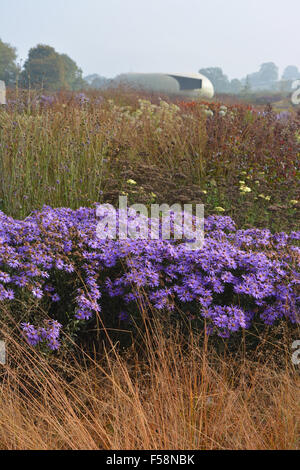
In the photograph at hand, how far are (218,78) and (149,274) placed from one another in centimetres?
14037

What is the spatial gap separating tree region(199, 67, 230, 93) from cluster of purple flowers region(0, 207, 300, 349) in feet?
447

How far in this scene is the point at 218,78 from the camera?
135 m

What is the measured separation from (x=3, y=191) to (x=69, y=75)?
176 ft

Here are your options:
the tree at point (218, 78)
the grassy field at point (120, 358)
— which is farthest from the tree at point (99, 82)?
the tree at point (218, 78)

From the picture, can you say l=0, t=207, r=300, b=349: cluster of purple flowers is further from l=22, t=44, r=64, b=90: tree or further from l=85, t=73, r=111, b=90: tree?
l=22, t=44, r=64, b=90: tree

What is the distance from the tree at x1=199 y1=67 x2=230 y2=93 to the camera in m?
133

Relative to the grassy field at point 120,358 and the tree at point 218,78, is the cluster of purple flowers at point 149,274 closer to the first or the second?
the grassy field at point 120,358

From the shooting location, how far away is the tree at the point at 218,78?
133125 millimetres

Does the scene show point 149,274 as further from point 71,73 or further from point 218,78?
point 218,78
